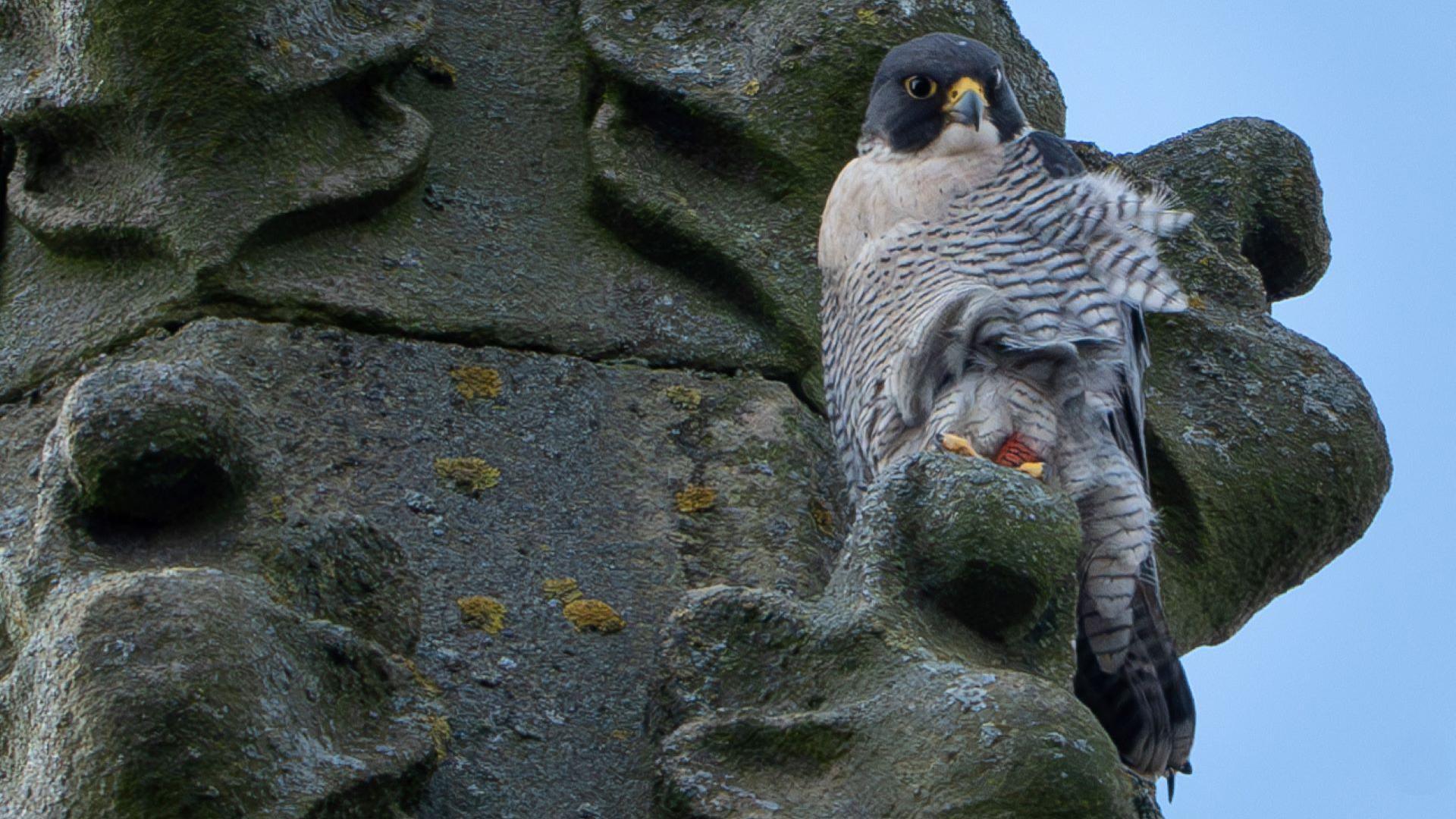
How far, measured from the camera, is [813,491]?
173 inches

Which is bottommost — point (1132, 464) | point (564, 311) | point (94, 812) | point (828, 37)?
point (94, 812)

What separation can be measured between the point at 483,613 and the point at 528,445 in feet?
1.61

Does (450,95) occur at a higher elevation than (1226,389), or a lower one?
lower

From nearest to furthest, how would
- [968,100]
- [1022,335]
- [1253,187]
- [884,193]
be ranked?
[1022,335]
[884,193]
[968,100]
[1253,187]

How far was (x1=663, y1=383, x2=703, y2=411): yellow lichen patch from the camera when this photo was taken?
14.5ft

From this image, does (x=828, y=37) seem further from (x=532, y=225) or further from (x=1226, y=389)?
(x=1226, y=389)

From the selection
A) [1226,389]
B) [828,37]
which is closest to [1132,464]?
[1226,389]

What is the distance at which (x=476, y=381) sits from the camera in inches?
170

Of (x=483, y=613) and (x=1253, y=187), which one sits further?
(x=1253, y=187)

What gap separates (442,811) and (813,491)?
4.04 ft

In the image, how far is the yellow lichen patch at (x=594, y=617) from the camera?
3.86 meters

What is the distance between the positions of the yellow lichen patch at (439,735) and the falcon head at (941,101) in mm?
2116

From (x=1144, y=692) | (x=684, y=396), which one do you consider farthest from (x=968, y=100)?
(x=1144, y=692)

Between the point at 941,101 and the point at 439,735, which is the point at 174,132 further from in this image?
the point at 941,101
